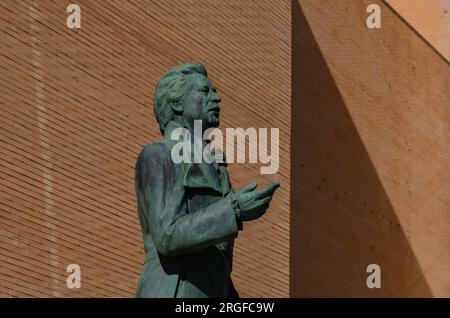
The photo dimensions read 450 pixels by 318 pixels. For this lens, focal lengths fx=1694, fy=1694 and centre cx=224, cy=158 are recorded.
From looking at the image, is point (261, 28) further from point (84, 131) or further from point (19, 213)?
point (19, 213)

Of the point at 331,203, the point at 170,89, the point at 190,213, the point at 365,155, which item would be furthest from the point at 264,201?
the point at 365,155

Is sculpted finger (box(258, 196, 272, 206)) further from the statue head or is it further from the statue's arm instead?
the statue head

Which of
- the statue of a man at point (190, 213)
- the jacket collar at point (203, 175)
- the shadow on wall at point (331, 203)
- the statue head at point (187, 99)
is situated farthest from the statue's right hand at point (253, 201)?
the shadow on wall at point (331, 203)

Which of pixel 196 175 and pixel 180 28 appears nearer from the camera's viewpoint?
pixel 196 175

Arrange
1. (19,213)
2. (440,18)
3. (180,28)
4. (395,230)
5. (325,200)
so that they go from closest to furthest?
(19,213), (180,28), (325,200), (395,230), (440,18)

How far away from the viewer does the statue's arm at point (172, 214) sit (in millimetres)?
7562

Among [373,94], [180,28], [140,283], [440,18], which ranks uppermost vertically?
[440,18]

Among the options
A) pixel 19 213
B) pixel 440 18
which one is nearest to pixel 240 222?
pixel 19 213

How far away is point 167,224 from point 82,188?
33.0 feet

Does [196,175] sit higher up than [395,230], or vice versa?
[395,230]

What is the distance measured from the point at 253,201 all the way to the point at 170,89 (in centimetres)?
90

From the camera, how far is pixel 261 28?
20828mm

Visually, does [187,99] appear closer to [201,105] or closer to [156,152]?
[201,105]

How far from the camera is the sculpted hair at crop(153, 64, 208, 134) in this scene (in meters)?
8.16
